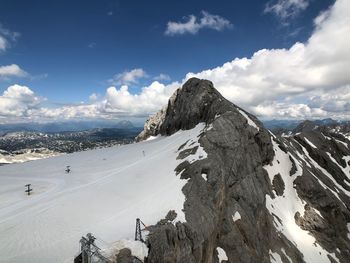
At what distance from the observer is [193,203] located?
38.8m

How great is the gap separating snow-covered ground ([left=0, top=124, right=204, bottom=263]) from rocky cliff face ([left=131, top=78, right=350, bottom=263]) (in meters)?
3.29

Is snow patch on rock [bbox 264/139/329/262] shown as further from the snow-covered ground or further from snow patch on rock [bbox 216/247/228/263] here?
the snow-covered ground

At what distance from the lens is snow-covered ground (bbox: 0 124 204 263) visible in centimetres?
2909

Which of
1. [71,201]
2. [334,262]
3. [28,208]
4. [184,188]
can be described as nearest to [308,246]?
[334,262]

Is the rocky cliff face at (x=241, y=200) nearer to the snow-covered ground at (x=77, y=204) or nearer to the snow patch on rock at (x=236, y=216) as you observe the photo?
the snow patch on rock at (x=236, y=216)

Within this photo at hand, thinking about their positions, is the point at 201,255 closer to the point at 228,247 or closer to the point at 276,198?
the point at 228,247

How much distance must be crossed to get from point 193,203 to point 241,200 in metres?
16.1

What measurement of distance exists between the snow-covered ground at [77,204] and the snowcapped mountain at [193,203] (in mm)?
128

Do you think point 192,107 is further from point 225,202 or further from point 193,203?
point 193,203

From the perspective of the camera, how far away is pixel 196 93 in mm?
87250

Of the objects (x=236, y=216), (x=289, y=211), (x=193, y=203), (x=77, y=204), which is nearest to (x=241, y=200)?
(x=236, y=216)

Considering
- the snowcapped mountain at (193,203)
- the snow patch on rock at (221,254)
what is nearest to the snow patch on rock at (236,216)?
the snowcapped mountain at (193,203)

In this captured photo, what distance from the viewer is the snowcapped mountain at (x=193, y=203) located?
3100cm

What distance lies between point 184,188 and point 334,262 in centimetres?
4305
